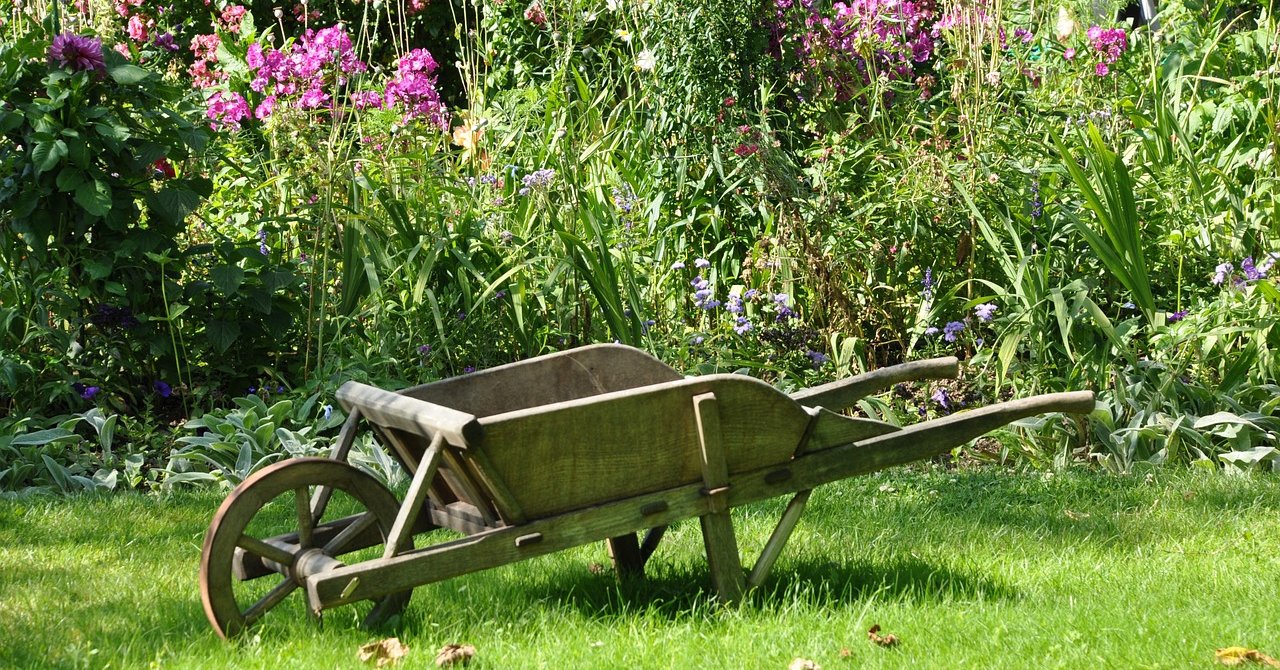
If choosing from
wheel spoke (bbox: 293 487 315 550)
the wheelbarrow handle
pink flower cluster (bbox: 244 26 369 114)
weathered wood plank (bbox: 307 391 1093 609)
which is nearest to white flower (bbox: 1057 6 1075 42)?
pink flower cluster (bbox: 244 26 369 114)

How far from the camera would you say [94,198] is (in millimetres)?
4805

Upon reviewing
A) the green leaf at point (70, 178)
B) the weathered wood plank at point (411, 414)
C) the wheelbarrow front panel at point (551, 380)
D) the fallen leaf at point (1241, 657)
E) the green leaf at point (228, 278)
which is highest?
the green leaf at point (70, 178)

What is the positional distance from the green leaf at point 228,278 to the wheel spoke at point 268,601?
2.36m

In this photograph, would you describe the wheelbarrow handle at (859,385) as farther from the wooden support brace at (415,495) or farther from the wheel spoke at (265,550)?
the wheel spoke at (265,550)

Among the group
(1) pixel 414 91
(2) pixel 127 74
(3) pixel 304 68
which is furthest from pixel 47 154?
(1) pixel 414 91

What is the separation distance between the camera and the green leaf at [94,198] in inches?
188

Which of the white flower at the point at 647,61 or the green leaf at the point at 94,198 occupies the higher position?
the white flower at the point at 647,61

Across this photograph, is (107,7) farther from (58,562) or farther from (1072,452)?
(1072,452)

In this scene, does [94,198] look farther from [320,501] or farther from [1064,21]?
[1064,21]

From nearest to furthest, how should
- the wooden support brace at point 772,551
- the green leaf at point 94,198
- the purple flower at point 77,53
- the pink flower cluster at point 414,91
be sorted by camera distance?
1. the wooden support brace at point 772,551
2. the green leaf at point 94,198
3. the purple flower at point 77,53
4. the pink flower cluster at point 414,91

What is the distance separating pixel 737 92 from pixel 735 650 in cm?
325

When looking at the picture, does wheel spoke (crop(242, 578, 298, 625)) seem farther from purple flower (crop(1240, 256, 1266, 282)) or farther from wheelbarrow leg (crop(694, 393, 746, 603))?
purple flower (crop(1240, 256, 1266, 282))

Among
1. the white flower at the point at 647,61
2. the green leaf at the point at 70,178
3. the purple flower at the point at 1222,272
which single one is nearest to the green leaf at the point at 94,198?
the green leaf at the point at 70,178

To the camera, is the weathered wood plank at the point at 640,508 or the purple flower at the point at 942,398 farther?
the purple flower at the point at 942,398
